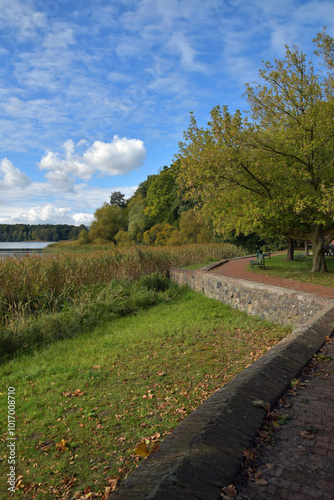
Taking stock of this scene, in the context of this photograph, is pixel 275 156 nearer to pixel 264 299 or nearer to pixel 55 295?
pixel 264 299

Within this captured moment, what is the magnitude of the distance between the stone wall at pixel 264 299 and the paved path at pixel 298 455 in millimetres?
Answer: 4225

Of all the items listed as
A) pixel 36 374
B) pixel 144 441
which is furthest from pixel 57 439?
pixel 36 374

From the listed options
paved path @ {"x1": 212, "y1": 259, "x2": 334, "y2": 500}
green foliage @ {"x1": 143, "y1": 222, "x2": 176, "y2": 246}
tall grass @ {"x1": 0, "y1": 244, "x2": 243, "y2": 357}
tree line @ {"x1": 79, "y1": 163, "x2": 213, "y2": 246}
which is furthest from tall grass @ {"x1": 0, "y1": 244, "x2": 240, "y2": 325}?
green foliage @ {"x1": 143, "y1": 222, "x2": 176, "y2": 246}

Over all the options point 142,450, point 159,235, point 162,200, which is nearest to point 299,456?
point 142,450

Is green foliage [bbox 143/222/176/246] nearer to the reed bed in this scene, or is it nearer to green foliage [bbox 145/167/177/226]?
green foliage [bbox 145/167/177/226]

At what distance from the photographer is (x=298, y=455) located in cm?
235

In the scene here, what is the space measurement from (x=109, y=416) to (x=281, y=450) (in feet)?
9.23

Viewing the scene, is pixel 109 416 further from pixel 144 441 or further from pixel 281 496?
pixel 281 496

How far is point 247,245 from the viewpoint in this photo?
3209cm

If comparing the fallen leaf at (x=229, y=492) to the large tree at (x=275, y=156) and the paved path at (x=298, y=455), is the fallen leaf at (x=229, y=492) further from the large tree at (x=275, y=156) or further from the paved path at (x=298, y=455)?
the large tree at (x=275, y=156)

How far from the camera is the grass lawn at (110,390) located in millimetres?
3466

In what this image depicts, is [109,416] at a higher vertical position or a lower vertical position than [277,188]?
lower

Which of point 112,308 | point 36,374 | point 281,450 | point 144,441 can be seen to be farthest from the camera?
point 112,308

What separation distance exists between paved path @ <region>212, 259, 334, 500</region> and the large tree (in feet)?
27.8
